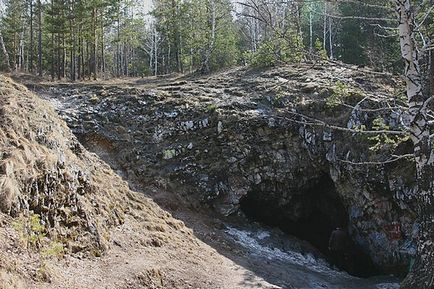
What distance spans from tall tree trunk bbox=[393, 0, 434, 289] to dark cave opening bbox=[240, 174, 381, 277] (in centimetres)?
743

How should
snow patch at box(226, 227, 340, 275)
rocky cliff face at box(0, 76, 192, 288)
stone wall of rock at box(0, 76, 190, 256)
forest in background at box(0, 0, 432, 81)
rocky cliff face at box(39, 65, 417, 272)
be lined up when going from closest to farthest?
rocky cliff face at box(0, 76, 192, 288), stone wall of rock at box(0, 76, 190, 256), snow patch at box(226, 227, 340, 275), rocky cliff face at box(39, 65, 417, 272), forest in background at box(0, 0, 432, 81)

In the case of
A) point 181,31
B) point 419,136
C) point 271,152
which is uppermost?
point 181,31

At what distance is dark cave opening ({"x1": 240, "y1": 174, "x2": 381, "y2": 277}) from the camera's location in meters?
14.9

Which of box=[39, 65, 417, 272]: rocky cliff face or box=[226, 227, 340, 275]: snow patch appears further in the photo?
box=[39, 65, 417, 272]: rocky cliff face

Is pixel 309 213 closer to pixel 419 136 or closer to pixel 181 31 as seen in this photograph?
pixel 419 136

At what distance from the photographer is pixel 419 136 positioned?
23.5 ft

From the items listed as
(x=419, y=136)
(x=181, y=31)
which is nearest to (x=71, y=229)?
(x=419, y=136)

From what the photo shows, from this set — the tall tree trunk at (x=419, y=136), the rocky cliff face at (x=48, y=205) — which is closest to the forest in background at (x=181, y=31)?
the rocky cliff face at (x=48, y=205)

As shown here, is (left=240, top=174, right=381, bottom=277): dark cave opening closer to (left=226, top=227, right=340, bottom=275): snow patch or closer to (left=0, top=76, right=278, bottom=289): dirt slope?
(left=226, top=227, right=340, bottom=275): snow patch

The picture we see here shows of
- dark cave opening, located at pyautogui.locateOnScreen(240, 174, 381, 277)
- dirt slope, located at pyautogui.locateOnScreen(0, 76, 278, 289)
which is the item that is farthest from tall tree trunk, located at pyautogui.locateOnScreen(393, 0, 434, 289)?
dark cave opening, located at pyautogui.locateOnScreen(240, 174, 381, 277)

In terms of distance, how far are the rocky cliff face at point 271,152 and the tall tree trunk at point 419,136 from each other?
5.30 meters

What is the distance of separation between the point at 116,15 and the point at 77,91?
53.6ft

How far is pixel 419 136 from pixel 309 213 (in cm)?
940

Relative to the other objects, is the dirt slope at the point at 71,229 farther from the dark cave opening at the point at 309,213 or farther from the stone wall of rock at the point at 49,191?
the dark cave opening at the point at 309,213
